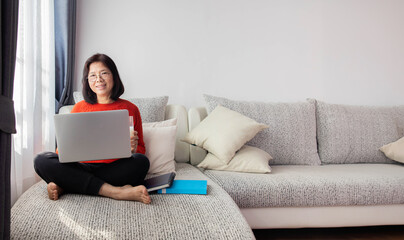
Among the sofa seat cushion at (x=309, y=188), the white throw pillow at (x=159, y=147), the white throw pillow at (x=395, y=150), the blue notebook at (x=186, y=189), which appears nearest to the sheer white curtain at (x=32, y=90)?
the white throw pillow at (x=159, y=147)

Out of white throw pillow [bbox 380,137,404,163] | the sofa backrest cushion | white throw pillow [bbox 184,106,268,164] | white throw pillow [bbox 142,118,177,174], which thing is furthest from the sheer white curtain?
white throw pillow [bbox 380,137,404,163]

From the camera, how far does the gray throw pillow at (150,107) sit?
7.71 ft

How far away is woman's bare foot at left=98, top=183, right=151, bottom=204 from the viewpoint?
1.47 metres

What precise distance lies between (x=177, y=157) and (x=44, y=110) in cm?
93

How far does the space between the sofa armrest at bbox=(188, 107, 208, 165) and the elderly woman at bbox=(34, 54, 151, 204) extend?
0.57 m

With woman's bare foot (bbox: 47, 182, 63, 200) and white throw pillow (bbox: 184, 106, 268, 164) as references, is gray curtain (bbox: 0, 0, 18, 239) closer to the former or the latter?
woman's bare foot (bbox: 47, 182, 63, 200)

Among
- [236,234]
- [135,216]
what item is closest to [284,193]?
[236,234]

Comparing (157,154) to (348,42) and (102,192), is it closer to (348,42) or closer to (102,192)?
(102,192)

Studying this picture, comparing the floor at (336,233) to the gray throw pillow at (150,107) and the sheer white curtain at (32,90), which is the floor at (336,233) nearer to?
the gray throw pillow at (150,107)

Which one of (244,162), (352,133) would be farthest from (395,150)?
(244,162)

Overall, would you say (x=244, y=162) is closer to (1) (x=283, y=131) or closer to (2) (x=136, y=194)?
(1) (x=283, y=131)

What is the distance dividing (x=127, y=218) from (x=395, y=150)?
6.97 feet

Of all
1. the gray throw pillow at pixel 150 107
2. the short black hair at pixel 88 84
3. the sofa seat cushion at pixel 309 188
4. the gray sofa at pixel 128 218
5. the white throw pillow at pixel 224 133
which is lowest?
the sofa seat cushion at pixel 309 188

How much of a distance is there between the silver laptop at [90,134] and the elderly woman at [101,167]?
0.35ft
